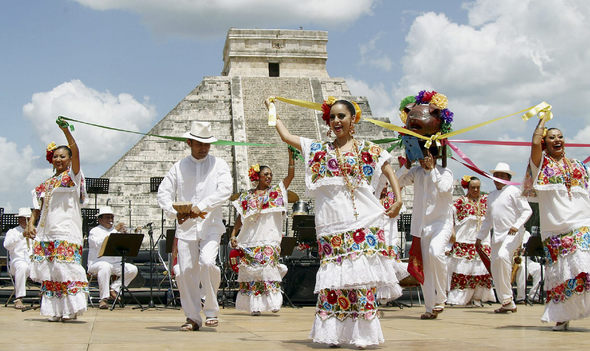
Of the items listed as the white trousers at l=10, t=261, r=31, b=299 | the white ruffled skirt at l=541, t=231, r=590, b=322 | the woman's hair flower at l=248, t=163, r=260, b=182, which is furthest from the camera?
the white trousers at l=10, t=261, r=31, b=299

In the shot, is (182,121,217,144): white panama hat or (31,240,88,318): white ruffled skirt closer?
(182,121,217,144): white panama hat

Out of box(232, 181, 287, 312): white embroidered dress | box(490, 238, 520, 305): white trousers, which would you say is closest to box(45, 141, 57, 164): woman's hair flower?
box(232, 181, 287, 312): white embroidered dress

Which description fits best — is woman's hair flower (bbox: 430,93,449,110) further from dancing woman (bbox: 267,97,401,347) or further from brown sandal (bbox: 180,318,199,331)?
brown sandal (bbox: 180,318,199,331)

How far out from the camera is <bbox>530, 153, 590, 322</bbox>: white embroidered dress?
7.21m

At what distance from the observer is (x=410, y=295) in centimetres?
1262

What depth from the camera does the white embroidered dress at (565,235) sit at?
23.7 ft

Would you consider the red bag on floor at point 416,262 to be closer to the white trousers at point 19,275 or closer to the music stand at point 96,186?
the white trousers at point 19,275

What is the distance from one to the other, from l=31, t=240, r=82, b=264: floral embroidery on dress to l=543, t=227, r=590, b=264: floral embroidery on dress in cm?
508

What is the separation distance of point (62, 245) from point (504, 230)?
234 inches

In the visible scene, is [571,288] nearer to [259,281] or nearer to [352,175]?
[352,175]

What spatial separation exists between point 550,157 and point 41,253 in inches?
220

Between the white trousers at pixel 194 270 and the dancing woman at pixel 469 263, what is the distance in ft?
20.1

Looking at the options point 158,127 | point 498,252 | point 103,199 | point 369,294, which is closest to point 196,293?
point 369,294

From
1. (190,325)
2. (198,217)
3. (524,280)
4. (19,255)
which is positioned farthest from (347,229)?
(524,280)
